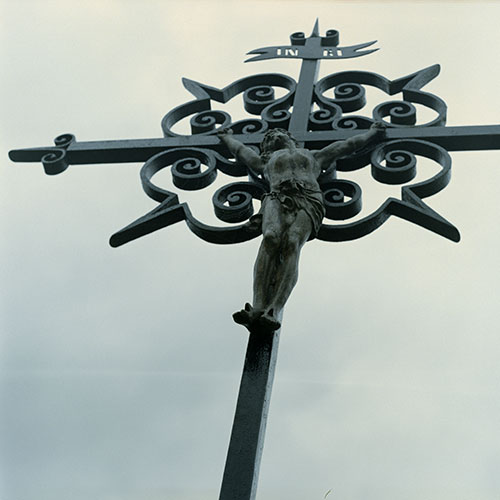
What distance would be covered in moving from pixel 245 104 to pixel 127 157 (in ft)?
3.62

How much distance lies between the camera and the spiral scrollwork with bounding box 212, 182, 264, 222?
5352 mm

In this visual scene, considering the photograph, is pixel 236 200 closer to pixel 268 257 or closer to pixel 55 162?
pixel 268 257

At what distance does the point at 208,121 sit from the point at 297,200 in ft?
5.92

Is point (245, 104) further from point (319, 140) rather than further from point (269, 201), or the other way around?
point (269, 201)

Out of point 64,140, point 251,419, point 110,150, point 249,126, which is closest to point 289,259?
point 251,419

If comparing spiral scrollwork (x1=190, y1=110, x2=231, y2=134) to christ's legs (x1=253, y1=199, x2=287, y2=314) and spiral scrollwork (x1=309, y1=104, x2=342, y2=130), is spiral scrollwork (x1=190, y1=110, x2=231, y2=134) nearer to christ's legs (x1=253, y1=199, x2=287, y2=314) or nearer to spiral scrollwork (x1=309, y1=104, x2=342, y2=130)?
spiral scrollwork (x1=309, y1=104, x2=342, y2=130)

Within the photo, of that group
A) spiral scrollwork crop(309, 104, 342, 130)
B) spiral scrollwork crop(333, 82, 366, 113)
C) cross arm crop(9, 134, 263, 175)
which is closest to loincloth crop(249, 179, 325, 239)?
cross arm crop(9, 134, 263, 175)

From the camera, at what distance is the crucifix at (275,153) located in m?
4.90

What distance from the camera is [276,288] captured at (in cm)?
454

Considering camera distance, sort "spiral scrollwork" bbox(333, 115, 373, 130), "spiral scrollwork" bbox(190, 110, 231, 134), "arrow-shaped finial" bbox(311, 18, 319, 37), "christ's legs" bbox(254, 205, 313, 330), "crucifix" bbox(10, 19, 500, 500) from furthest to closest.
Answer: "arrow-shaped finial" bbox(311, 18, 319, 37)
"spiral scrollwork" bbox(190, 110, 231, 134)
"spiral scrollwork" bbox(333, 115, 373, 130)
"crucifix" bbox(10, 19, 500, 500)
"christ's legs" bbox(254, 205, 313, 330)

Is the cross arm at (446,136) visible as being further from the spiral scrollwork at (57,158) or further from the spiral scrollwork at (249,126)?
the spiral scrollwork at (57,158)

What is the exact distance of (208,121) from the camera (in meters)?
6.50

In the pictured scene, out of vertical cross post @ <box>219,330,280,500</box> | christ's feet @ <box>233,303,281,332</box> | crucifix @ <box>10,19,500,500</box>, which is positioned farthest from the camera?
crucifix @ <box>10,19,500,500</box>

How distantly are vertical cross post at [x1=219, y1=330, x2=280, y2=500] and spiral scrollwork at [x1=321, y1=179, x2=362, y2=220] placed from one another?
3.63 feet
